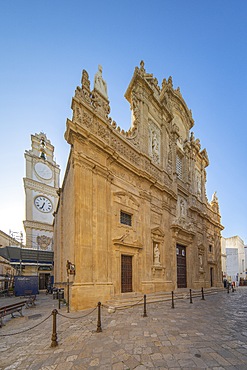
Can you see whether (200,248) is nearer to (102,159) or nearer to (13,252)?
(102,159)

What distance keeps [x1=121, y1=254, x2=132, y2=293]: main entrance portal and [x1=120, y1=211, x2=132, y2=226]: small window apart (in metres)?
1.96

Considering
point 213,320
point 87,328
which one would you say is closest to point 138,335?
point 87,328

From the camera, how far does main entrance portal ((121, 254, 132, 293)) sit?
1225 cm

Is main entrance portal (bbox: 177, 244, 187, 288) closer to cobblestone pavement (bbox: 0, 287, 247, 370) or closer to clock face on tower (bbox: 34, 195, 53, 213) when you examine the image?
cobblestone pavement (bbox: 0, 287, 247, 370)

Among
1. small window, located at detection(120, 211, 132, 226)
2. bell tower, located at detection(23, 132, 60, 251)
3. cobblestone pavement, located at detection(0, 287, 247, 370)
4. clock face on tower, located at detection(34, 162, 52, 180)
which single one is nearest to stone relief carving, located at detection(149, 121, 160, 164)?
small window, located at detection(120, 211, 132, 226)

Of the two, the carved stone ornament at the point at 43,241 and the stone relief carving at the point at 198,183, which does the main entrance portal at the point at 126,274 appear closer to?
the stone relief carving at the point at 198,183

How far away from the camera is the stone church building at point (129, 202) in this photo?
10.4 meters

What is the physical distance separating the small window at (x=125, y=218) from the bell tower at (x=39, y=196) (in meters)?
20.0

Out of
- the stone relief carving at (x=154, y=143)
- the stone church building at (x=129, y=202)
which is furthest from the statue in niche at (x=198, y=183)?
the stone relief carving at (x=154, y=143)

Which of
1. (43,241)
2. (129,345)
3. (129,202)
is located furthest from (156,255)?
(43,241)

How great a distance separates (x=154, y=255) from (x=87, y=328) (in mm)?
9433

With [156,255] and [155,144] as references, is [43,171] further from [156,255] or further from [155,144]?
[156,255]

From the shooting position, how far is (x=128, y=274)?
12688 millimetres

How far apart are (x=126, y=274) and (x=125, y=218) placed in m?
3.21
